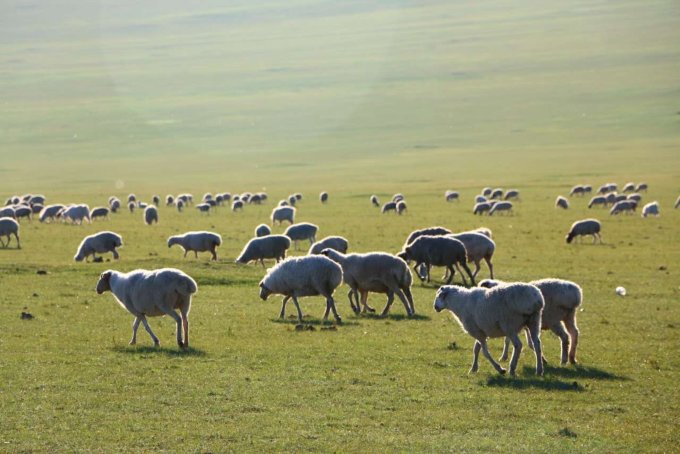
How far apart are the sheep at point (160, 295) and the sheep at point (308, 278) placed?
2707 mm

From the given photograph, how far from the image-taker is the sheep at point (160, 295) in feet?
50.2

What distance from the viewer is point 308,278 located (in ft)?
58.9

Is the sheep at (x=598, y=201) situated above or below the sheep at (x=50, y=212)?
above

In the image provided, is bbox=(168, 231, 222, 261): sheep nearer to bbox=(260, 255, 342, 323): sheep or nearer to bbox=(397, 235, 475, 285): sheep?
bbox=(397, 235, 475, 285): sheep

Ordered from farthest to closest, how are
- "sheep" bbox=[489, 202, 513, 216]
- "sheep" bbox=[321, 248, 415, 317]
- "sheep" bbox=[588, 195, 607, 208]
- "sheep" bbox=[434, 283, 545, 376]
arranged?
1. "sheep" bbox=[588, 195, 607, 208]
2. "sheep" bbox=[489, 202, 513, 216]
3. "sheep" bbox=[321, 248, 415, 317]
4. "sheep" bbox=[434, 283, 545, 376]

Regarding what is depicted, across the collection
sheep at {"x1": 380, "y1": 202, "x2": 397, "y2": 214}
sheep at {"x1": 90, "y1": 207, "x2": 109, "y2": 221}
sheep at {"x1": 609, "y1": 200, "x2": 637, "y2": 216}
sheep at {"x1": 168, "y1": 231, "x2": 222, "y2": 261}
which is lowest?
sheep at {"x1": 90, "y1": 207, "x2": 109, "y2": 221}

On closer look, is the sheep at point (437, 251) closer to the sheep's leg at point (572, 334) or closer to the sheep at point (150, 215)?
the sheep's leg at point (572, 334)

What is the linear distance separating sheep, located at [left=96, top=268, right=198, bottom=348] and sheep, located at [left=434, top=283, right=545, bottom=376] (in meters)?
4.11

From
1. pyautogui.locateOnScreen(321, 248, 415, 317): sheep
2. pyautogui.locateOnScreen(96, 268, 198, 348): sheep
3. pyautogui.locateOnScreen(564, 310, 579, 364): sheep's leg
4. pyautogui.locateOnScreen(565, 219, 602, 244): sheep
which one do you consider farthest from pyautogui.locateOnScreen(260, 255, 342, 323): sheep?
pyautogui.locateOnScreen(565, 219, 602, 244): sheep

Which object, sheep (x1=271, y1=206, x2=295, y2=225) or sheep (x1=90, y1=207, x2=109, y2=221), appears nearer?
sheep (x1=271, y1=206, x2=295, y2=225)

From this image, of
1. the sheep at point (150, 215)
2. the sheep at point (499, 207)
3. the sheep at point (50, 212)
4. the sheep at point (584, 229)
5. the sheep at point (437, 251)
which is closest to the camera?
the sheep at point (437, 251)

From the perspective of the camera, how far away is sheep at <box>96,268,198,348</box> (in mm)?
15302

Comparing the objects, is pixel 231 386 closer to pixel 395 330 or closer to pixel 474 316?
pixel 474 316

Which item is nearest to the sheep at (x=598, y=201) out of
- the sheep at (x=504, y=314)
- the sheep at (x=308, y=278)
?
the sheep at (x=308, y=278)
